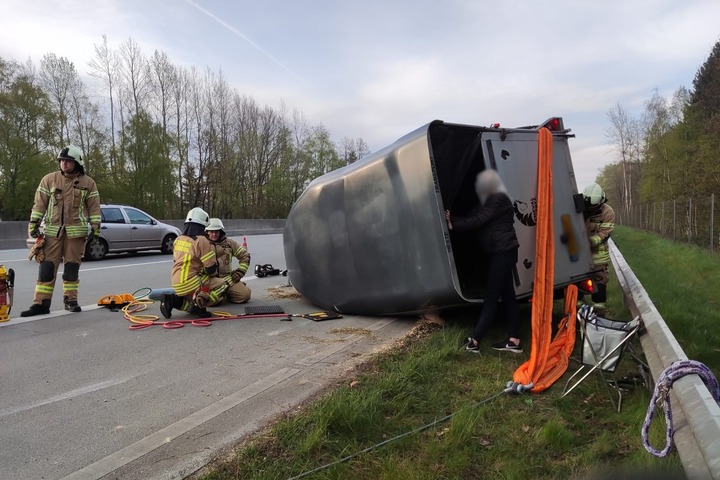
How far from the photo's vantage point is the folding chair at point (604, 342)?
A: 3.35 meters

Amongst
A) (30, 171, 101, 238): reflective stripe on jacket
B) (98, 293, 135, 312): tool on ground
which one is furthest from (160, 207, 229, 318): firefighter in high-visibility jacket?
(30, 171, 101, 238): reflective stripe on jacket

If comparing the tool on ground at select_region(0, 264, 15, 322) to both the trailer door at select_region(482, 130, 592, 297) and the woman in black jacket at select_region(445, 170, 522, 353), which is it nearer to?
the woman in black jacket at select_region(445, 170, 522, 353)

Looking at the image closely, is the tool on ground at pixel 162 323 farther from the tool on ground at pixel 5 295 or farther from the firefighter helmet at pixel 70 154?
the firefighter helmet at pixel 70 154

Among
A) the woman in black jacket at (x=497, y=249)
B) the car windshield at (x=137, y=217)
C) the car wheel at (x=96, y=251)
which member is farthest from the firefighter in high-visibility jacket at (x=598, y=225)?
the car windshield at (x=137, y=217)

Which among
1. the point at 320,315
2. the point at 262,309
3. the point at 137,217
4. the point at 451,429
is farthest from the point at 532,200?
the point at 137,217

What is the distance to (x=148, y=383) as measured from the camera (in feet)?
12.5

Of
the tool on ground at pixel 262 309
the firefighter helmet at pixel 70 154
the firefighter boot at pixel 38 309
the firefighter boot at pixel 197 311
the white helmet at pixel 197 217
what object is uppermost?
the firefighter helmet at pixel 70 154

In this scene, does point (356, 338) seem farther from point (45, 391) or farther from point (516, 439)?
point (45, 391)

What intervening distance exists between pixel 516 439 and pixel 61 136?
39007 mm

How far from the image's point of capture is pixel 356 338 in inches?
200

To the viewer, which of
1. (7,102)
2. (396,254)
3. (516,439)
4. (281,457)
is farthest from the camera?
(7,102)

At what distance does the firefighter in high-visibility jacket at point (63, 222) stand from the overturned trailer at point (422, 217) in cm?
281

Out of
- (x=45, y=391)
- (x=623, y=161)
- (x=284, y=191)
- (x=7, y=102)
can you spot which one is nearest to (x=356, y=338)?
(x=45, y=391)

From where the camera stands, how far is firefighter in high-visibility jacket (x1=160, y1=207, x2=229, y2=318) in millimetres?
5949
